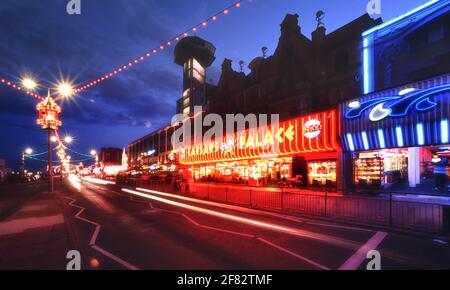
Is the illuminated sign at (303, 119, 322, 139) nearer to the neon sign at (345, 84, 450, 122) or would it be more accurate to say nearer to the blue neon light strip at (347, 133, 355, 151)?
the blue neon light strip at (347, 133, 355, 151)

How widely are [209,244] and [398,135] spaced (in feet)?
44.0

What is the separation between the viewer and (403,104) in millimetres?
15766

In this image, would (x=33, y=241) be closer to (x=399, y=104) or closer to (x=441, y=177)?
(x=399, y=104)

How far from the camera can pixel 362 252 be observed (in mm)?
7613

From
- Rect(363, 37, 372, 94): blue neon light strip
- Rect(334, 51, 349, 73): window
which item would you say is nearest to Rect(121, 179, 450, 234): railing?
Rect(363, 37, 372, 94): blue neon light strip

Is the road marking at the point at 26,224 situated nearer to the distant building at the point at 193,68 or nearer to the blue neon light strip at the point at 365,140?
the blue neon light strip at the point at 365,140

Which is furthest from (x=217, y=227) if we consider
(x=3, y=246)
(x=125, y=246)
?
(x=3, y=246)

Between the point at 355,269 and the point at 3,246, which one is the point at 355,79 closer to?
the point at 355,269

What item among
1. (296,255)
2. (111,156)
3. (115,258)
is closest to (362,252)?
(296,255)

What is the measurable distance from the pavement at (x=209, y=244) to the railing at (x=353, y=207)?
109cm

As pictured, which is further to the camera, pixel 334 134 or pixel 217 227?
pixel 334 134

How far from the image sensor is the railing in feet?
34.2

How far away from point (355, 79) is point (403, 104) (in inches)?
395

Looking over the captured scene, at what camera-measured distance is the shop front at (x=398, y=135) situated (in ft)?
48.0
